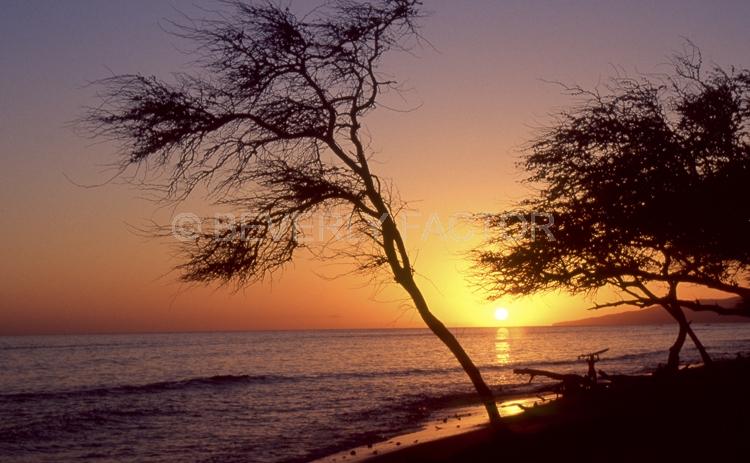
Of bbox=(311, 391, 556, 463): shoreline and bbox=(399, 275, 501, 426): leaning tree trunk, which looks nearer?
bbox=(399, 275, 501, 426): leaning tree trunk

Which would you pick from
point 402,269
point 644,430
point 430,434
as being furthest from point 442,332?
point 430,434

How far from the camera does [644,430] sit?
11469 mm

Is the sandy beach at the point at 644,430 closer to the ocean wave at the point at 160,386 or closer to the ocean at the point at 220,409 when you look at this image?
the ocean at the point at 220,409

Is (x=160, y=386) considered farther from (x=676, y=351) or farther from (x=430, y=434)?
(x=676, y=351)

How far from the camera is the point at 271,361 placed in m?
72.0

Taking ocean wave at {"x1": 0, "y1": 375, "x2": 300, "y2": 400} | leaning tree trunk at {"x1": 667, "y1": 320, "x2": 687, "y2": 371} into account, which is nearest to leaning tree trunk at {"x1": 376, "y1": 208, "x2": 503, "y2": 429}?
leaning tree trunk at {"x1": 667, "y1": 320, "x2": 687, "y2": 371}

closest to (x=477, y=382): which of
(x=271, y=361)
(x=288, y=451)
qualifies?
(x=288, y=451)

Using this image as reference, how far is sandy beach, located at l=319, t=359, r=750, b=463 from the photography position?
10.2 metres

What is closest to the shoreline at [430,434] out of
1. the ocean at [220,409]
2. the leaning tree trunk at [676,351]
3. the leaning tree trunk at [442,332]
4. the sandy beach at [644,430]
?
the ocean at [220,409]

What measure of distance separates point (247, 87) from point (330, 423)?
17.9 m

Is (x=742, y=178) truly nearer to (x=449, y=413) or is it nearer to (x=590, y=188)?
(x=590, y=188)

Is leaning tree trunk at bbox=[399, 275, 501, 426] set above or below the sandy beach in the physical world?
above

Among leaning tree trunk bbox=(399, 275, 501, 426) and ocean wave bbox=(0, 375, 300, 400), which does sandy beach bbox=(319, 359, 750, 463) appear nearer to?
leaning tree trunk bbox=(399, 275, 501, 426)

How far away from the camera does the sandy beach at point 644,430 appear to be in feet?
33.6
